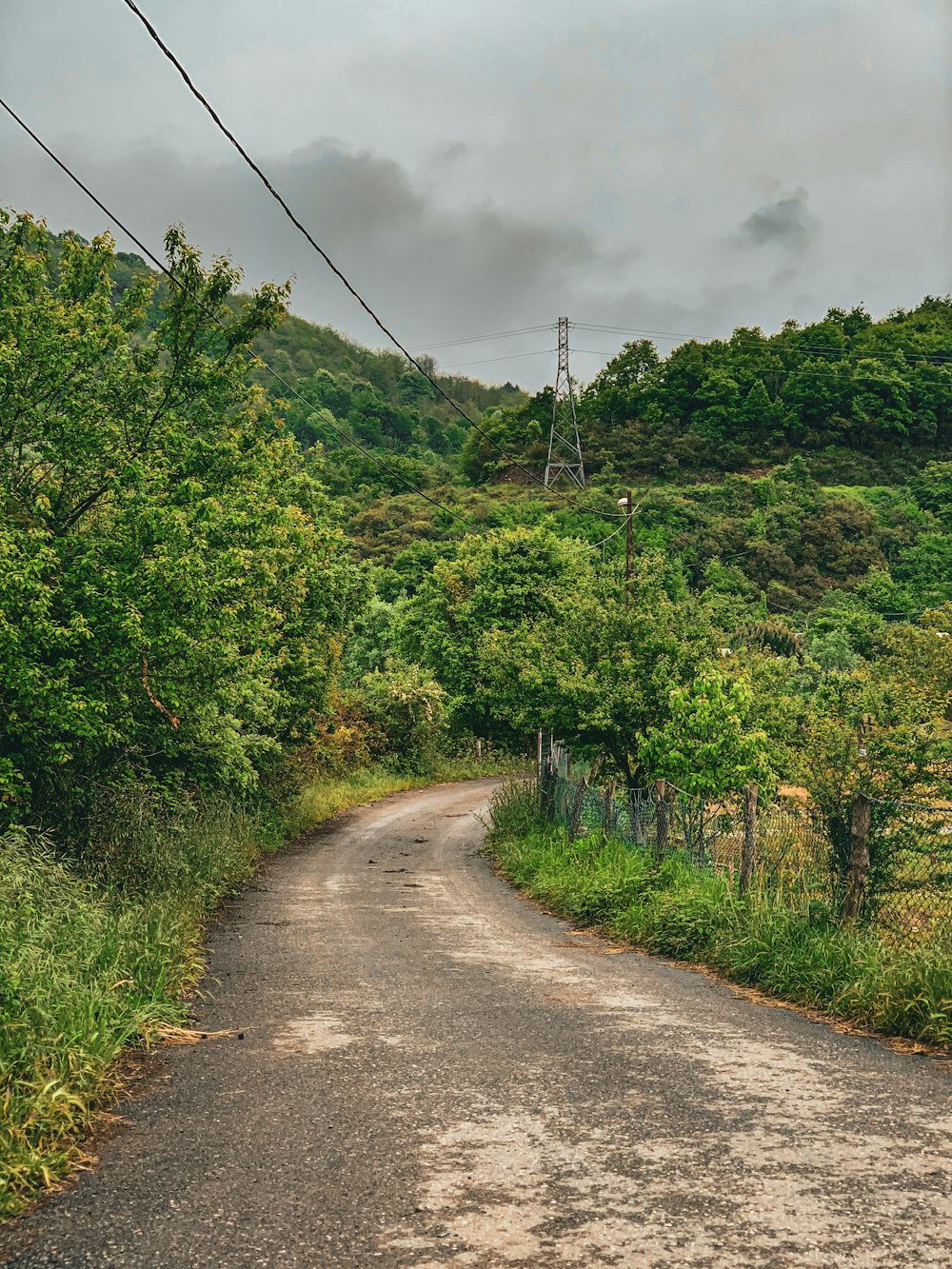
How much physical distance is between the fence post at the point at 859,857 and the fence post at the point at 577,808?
7.88m

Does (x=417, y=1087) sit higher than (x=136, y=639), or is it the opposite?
(x=136, y=639)

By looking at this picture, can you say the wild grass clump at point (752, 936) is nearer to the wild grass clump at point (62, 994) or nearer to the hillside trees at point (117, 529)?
the wild grass clump at point (62, 994)

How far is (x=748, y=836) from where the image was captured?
10.3 meters

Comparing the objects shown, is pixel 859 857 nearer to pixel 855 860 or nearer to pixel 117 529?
pixel 855 860

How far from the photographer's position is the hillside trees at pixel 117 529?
1043 centimetres

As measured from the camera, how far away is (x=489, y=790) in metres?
35.4

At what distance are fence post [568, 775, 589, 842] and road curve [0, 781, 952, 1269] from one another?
6.98m

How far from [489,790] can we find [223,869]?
20.6 metres

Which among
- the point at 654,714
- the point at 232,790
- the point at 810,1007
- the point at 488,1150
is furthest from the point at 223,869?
the point at 488,1150

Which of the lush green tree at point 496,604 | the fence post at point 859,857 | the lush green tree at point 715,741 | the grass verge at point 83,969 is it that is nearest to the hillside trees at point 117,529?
the grass verge at point 83,969

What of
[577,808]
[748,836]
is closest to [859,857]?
[748,836]

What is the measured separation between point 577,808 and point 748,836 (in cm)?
642

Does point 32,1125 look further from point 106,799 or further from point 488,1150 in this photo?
point 106,799

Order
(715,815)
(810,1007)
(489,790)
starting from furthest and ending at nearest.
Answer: (489,790)
(715,815)
(810,1007)
